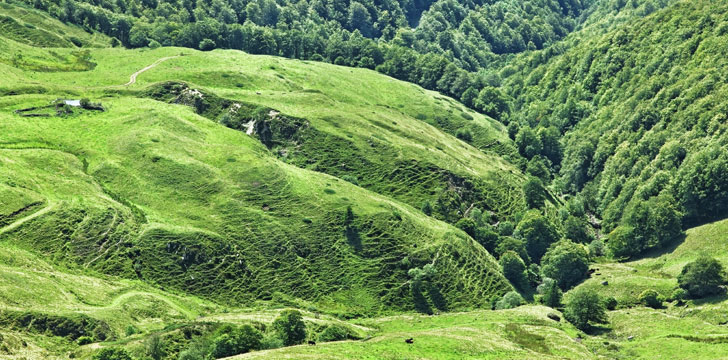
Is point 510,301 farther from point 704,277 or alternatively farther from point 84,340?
point 84,340

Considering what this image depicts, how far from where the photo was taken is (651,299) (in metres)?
180

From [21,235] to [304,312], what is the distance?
64199 mm

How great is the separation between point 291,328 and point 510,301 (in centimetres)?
7498

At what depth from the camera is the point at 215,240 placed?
16775 cm

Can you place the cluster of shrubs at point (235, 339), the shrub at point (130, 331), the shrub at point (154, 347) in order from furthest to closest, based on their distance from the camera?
1. the shrub at point (130, 331)
2. the shrub at point (154, 347)
3. the cluster of shrubs at point (235, 339)

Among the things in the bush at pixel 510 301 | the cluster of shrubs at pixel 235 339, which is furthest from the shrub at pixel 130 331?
the bush at pixel 510 301

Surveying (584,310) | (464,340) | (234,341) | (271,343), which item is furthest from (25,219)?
(584,310)

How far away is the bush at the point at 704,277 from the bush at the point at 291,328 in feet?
358

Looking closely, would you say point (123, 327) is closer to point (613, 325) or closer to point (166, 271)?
point (166, 271)

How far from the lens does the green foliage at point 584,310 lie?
551 ft

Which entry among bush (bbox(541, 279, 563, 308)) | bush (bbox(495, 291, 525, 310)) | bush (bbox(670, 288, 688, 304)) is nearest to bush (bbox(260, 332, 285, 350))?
bush (bbox(495, 291, 525, 310))

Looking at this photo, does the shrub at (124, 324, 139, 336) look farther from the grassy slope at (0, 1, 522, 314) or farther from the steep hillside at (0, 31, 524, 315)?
the grassy slope at (0, 1, 522, 314)

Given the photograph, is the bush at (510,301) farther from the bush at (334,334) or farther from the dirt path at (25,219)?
the dirt path at (25,219)

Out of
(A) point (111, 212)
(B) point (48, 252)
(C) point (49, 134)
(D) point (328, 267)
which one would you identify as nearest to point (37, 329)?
(B) point (48, 252)
